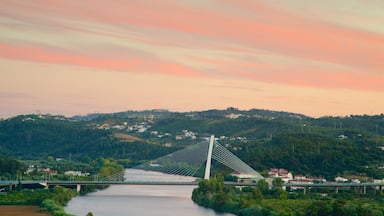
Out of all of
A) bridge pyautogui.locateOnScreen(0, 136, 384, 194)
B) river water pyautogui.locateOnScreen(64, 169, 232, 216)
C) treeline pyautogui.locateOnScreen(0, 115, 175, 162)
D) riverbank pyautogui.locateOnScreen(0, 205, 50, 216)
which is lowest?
riverbank pyautogui.locateOnScreen(0, 205, 50, 216)

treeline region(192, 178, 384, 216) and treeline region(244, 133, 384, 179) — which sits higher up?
treeline region(244, 133, 384, 179)

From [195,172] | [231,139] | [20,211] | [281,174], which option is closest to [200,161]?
[195,172]

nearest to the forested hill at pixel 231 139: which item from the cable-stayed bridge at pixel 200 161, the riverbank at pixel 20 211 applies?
the cable-stayed bridge at pixel 200 161

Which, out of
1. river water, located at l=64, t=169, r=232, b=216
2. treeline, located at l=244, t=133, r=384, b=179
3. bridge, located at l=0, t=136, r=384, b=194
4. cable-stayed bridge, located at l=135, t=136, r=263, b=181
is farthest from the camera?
treeline, located at l=244, t=133, r=384, b=179

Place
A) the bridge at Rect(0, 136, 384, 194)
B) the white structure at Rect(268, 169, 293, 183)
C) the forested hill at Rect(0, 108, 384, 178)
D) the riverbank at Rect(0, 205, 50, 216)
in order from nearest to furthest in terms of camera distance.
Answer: the riverbank at Rect(0, 205, 50, 216) → the bridge at Rect(0, 136, 384, 194) → the white structure at Rect(268, 169, 293, 183) → the forested hill at Rect(0, 108, 384, 178)

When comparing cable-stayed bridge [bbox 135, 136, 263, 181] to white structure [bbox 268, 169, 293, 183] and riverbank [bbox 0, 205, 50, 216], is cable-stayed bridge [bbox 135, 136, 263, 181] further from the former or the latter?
riverbank [bbox 0, 205, 50, 216]

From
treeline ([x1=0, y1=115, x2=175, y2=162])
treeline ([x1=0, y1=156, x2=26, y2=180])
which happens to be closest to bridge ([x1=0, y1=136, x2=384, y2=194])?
treeline ([x1=0, y1=156, x2=26, y2=180])

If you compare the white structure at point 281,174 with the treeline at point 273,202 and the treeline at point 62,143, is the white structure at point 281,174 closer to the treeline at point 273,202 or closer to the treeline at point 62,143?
the treeline at point 273,202
